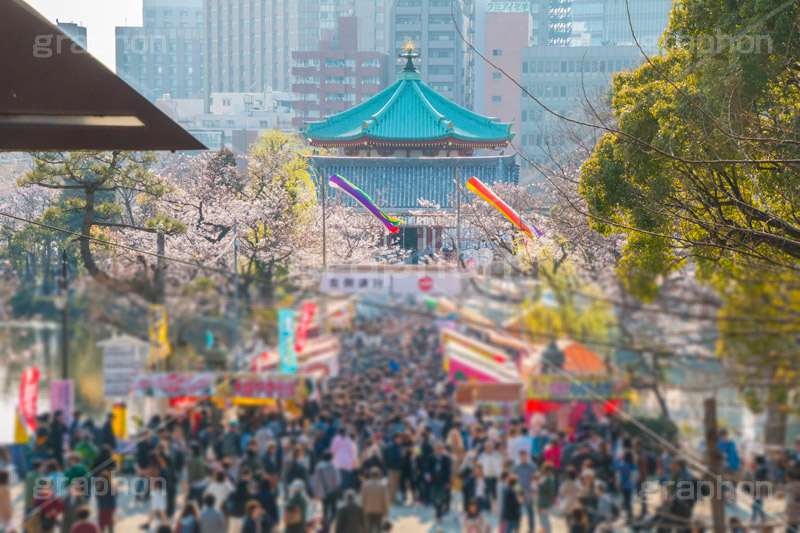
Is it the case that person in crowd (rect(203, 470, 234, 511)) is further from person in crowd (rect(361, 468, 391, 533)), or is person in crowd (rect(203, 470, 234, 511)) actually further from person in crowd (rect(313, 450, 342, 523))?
person in crowd (rect(361, 468, 391, 533))

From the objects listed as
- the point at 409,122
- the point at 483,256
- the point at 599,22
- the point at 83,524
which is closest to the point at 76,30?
the point at 409,122

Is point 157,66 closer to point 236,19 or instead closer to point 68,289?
point 236,19

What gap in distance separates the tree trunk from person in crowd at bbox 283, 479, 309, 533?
50.5 inches

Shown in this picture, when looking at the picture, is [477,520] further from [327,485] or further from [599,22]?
[599,22]

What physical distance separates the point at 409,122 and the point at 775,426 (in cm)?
2504

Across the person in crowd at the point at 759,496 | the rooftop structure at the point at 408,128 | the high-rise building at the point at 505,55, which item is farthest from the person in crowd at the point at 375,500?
the high-rise building at the point at 505,55

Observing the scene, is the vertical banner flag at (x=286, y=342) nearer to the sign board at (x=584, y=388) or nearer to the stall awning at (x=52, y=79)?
the sign board at (x=584, y=388)

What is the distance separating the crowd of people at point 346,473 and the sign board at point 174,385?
0.05 meters

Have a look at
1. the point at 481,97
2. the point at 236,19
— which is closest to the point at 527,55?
the point at 481,97

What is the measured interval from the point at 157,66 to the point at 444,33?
30064 millimetres

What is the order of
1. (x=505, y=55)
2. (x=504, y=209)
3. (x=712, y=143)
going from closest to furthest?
(x=712, y=143) → (x=504, y=209) → (x=505, y=55)

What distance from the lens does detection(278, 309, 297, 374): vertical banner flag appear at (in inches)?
93.0

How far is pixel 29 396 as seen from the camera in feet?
7.48

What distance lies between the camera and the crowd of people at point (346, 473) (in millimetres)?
2244
